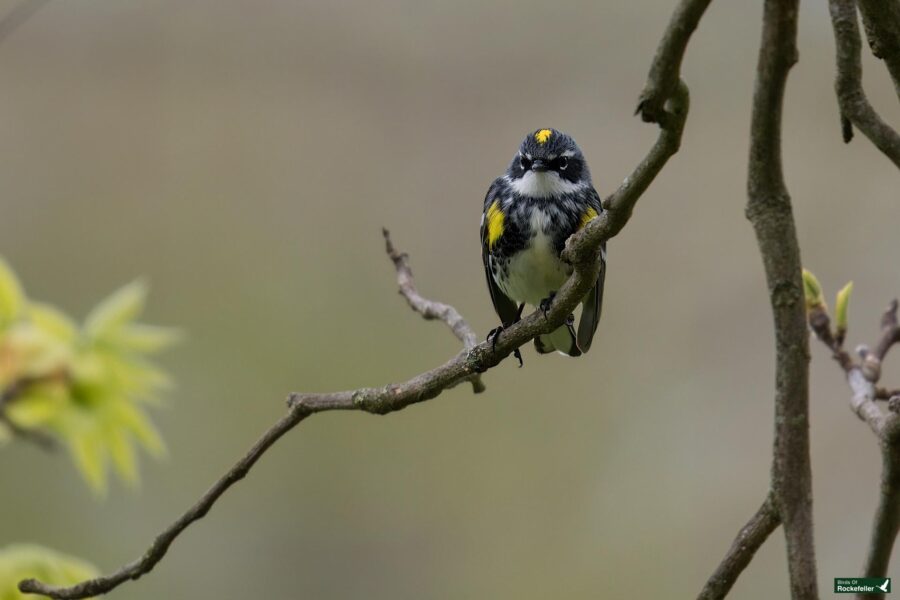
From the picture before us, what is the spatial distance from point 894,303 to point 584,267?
36.7 inches

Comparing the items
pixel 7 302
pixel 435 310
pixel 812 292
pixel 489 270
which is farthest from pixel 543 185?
pixel 7 302

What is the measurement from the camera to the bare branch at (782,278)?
1.41 meters

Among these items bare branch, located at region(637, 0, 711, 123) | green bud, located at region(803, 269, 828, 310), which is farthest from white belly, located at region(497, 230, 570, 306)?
bare branch, located at region(637, 0, 711, 123)

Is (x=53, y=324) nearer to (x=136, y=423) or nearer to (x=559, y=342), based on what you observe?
(x=136, y=423)

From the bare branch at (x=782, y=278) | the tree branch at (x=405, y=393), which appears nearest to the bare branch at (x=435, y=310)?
the tree branch at (x=405, y=393)

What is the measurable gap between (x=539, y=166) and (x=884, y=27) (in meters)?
1.23

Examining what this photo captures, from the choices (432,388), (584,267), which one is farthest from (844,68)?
(432,388)

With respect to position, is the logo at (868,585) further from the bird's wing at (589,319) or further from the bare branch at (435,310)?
the bird's wing at (589,319)

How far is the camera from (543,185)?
2.59m

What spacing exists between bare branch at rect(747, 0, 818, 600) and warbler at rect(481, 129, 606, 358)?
935 millimetres

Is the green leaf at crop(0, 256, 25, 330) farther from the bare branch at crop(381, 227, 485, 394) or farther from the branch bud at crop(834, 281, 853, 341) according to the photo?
the branch bud at crop(834, 281, 853, 341)

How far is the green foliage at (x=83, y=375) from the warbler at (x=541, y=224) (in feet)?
3.65

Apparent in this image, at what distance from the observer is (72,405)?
4.80 feet

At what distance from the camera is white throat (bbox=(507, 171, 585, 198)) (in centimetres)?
257
